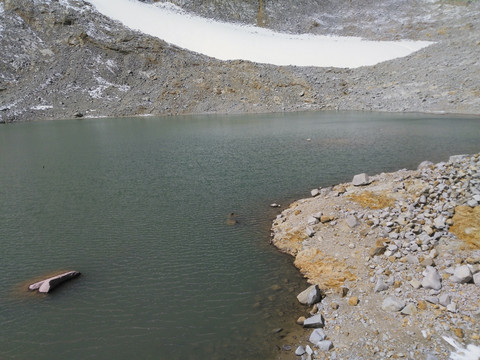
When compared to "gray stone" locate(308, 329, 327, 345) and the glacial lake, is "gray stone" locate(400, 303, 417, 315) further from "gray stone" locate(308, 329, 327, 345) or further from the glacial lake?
the glacial lake

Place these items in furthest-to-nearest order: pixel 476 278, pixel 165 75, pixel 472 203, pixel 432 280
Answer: pixel 165 75, pixel 472 203, pixel 432 280, pixel 476 278

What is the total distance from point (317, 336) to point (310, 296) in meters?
1.42

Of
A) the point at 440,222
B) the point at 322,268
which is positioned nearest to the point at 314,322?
the point at 322,268

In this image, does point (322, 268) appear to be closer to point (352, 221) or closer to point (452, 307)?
point (352, 221)

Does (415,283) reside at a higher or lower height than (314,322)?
higher

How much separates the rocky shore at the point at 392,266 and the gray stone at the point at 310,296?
1.1 inches

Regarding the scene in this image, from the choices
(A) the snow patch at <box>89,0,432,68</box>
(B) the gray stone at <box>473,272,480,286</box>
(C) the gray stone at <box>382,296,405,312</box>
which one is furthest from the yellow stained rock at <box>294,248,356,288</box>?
(A) the snow patch at <box>89,0,432,68</box>

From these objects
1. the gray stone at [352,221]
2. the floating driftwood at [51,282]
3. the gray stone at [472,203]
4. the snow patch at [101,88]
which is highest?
the snow patch at [101,88]

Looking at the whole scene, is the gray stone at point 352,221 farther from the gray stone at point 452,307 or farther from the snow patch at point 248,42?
the snow patch at point 248,42

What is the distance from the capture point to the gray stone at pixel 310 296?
9.02m

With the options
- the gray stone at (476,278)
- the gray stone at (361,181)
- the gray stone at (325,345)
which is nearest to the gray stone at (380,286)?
the gray stone at (476,278)

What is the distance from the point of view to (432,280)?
8531 millimetres

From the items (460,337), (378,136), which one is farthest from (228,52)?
(460,337)

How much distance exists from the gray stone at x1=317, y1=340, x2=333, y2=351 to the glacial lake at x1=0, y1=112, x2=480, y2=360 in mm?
952
